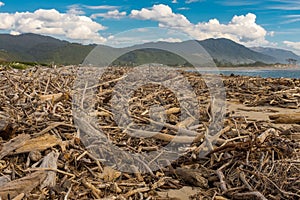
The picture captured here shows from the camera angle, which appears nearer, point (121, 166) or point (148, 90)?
point (121, 166)

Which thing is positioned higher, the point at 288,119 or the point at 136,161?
the point at 288,119

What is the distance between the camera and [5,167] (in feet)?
10.9

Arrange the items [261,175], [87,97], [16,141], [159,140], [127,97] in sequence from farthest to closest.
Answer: [127,97] < [87,97] < [159,140] < [16,141] < [261,175]

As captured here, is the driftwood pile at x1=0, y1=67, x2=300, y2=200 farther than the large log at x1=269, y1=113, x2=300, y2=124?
No

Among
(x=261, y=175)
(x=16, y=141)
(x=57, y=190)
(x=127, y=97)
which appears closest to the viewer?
(x=57, y=190)

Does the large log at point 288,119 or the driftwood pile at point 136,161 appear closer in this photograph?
the driftwood pile at point 136,161

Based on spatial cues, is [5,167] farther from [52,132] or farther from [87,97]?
[87,97]

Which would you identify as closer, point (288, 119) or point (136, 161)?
point (136, 161)

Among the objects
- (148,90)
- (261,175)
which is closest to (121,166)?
A: (261,175)

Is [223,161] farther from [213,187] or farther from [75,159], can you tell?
[75,159]

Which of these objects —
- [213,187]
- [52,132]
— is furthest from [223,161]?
[52,132]

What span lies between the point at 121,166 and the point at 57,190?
32.1 inches

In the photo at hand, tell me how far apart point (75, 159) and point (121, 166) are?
45cm

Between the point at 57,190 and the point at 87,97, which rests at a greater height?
the point at 87,97
